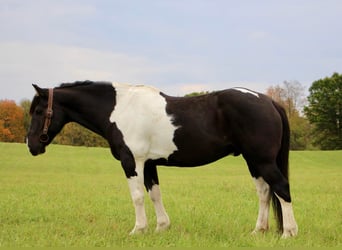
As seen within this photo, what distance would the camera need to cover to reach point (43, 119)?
22.0ft

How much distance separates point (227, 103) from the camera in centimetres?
605

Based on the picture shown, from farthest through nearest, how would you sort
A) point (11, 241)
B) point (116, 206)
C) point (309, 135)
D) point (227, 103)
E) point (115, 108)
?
point (309, 135) → point (116, 206) → point (115, 108) → point (227, 103) → point (11, 241)

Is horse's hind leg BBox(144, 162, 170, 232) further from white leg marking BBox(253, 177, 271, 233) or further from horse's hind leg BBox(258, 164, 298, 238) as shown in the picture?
horse's hind leg BBox(258, 164, 298, 238)

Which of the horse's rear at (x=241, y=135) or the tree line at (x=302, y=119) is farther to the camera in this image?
the tree line at (x=302, y=119)

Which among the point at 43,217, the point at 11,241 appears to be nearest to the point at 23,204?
the point at 43,217

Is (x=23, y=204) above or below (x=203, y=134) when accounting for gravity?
below

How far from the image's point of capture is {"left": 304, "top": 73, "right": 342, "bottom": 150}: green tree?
53625 mm

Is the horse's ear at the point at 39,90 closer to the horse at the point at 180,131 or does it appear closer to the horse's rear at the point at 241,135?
the horse at the point at 180,131

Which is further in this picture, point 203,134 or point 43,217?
point 43,217

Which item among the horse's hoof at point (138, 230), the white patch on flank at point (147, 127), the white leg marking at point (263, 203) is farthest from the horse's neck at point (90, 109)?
the white leg marking at point (263, 203)

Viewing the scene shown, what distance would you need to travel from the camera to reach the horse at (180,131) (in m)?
5.93

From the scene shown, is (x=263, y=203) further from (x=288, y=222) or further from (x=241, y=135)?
(x=241, y=135)

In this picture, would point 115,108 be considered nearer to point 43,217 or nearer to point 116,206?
point 43,217

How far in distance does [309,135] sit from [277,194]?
55679 millimetres
